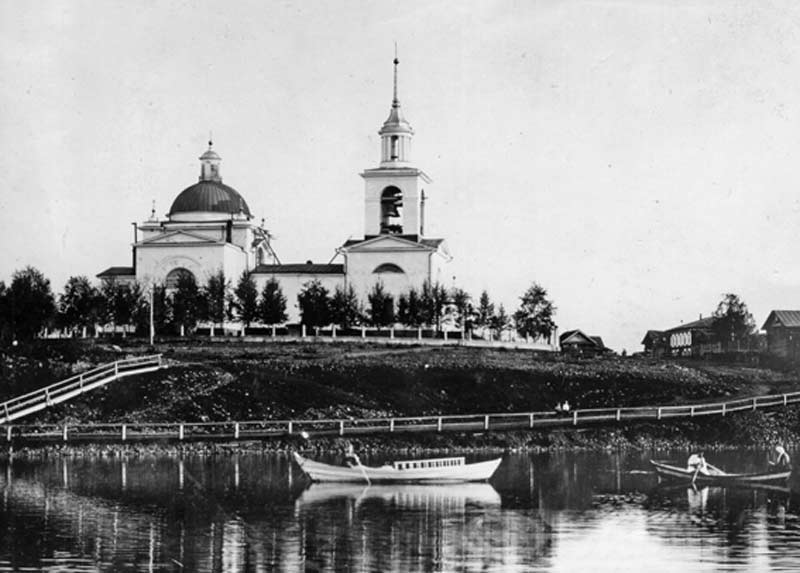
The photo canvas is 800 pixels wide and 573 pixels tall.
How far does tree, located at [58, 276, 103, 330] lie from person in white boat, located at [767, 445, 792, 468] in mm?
46598

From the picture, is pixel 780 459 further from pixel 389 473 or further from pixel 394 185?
pixel 394 185

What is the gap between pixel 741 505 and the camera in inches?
1356

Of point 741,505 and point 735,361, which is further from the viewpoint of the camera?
point 735,361

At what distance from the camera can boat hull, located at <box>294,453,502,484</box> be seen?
126ft

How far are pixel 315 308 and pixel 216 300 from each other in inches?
271

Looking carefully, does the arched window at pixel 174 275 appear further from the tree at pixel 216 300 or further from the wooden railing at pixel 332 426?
the wooden railing at pixel 332 426

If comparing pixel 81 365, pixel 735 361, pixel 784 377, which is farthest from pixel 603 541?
pixel 735 361

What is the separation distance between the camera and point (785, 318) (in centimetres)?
9588

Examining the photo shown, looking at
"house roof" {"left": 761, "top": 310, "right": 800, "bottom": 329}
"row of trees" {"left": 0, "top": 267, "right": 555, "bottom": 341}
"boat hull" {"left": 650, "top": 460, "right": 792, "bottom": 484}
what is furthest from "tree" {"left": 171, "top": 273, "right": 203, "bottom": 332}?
"boat hull" {"left": 650, "top": 460, "right": 792, "bottom": 484}

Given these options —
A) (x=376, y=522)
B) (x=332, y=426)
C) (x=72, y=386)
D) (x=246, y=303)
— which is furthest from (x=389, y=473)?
(x=246, y=303)

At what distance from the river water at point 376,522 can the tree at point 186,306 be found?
42.7 m

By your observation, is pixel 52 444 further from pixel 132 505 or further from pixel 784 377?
pixel 784 377

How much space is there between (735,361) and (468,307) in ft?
59.6

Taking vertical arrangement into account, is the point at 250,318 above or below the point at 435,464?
above
